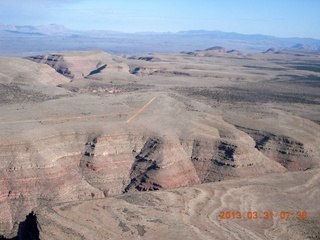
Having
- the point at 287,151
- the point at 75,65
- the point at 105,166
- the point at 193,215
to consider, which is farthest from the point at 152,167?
the point at 75,65

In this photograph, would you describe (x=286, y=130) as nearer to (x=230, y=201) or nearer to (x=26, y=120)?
(x=230, y=201)

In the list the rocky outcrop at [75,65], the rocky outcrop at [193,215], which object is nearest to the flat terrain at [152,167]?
the rocky outcrop at [193,215]

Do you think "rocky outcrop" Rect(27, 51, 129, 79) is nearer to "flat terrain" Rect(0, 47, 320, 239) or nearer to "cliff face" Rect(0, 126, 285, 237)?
"flat terrain" Rect(0, 47, 320, 239)

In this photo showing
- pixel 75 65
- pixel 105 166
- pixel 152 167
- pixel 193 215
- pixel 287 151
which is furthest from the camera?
pixel 75 65

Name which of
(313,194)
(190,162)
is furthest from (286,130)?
(313,194)

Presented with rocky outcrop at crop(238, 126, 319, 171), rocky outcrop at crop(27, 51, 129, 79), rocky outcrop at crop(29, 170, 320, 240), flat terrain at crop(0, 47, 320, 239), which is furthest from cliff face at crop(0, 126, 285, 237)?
rocky outcrop at crop(27, 51, 129, 79)

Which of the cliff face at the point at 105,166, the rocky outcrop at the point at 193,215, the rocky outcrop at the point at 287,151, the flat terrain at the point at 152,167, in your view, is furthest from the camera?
the rocky outcrop at the point at 287,151

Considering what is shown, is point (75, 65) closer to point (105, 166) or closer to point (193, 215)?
point (105, 166)

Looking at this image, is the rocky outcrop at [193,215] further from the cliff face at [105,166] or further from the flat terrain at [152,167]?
the cliff face at [105,166]

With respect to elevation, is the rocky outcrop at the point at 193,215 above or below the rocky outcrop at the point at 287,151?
above
